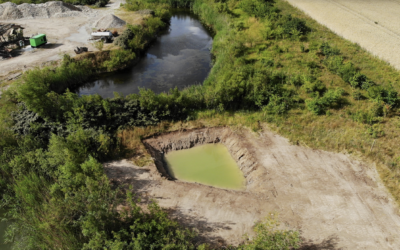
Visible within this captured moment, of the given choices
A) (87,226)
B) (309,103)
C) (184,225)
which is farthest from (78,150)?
(309,103)

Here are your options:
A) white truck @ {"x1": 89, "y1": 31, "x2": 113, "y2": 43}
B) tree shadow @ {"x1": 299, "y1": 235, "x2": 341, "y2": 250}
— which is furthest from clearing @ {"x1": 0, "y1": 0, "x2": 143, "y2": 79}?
tree shadow @ {"x1": 299, "y1": 235, "x2": 341, "y2": 250}

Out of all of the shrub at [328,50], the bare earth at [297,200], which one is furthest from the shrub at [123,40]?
the shrub at [328,50]

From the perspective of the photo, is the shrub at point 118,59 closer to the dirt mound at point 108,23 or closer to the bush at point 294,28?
the dirt mound at point 108,23

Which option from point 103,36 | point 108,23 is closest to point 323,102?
point 103,36

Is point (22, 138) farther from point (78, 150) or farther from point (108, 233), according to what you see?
point (108, 233)

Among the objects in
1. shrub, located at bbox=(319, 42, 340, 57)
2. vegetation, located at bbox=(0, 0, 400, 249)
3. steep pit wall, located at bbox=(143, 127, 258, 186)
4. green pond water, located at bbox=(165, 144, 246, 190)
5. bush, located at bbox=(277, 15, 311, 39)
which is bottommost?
green pond water, located at bbox=(165, 144, 246, 190)

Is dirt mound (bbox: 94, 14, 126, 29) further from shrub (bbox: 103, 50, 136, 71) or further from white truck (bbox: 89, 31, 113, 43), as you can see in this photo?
shrub (bbox: 103, 50, 136, 71)
